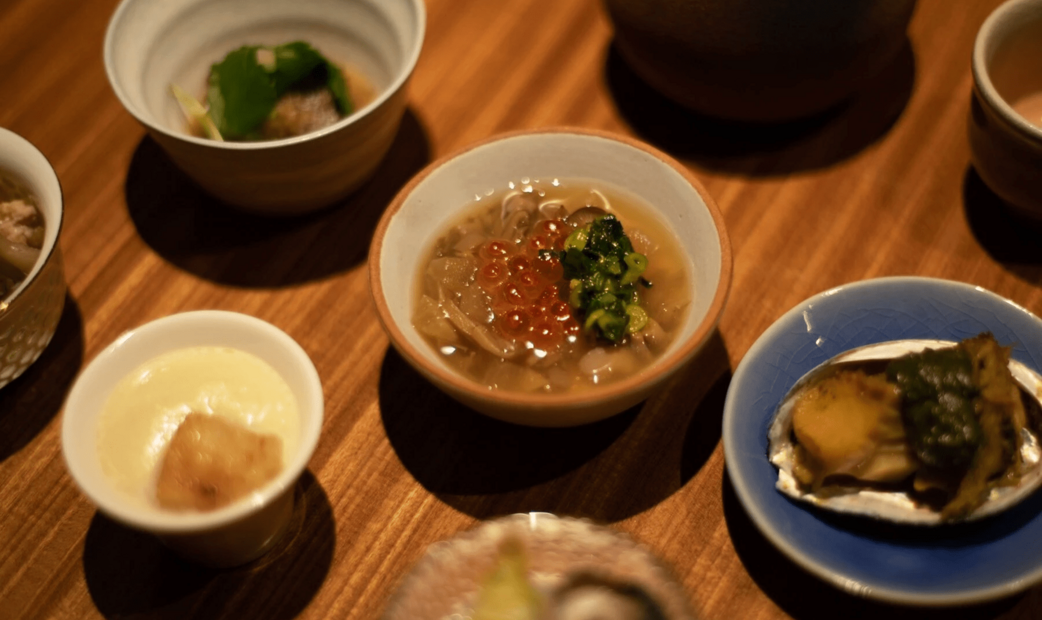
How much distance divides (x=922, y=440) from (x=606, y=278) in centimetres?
60

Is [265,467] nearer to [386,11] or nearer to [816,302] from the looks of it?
[816,302]

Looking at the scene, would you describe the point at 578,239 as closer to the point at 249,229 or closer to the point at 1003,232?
the point at 249,229

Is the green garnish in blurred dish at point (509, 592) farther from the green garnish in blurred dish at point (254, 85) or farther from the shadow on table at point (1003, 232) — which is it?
the shadow on table at point (1003, 232)

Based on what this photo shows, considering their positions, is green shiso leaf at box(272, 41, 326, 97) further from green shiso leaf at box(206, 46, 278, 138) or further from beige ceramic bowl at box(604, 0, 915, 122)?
beige ceramic bowl at box(604, 0, 915, 122)

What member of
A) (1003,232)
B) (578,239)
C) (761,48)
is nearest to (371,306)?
(578,239)

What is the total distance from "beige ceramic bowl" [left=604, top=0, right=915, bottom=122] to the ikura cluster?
1.18 feet

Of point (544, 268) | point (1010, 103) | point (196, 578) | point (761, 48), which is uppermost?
point (761, 48)

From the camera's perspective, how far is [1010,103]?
Result: 1750mm

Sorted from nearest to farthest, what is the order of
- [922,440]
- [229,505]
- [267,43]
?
[229,505]
[922,440]
[267,43]

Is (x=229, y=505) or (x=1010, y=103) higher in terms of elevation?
(x=1010, y=103)

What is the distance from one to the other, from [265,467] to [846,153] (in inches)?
59.7

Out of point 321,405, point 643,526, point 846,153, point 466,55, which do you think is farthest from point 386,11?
point 643,526

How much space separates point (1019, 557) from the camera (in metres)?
1.17

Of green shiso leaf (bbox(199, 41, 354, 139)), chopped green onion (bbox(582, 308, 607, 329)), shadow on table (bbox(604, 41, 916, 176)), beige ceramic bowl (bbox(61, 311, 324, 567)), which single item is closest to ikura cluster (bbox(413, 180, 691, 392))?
chopped green onion (bbox(582, 308, 607, 329))
